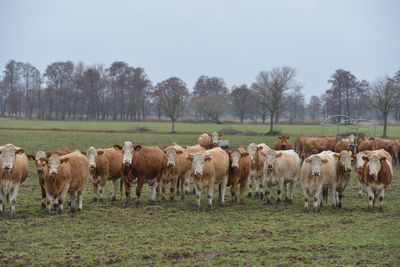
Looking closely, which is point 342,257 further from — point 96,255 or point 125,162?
point 125,162

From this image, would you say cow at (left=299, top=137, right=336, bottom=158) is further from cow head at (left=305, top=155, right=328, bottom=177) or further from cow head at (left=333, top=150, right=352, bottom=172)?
cow head at (left=305, top=155, right=328, bottom=177)

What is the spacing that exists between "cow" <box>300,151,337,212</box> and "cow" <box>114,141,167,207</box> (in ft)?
14.3

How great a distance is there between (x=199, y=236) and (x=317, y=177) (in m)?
4.68

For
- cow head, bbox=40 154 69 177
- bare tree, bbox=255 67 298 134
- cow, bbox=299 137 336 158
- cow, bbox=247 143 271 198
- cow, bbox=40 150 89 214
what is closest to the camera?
cow head, bbox=40 154 69 177

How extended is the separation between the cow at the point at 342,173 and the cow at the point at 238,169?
2.78m

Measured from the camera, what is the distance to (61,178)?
38.0 feet

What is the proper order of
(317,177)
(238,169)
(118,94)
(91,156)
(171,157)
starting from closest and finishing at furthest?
(317,177) < (91,156) < (171,157) < (238,169) < (118,94)

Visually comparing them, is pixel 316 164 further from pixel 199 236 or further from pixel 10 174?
pixel 10 174

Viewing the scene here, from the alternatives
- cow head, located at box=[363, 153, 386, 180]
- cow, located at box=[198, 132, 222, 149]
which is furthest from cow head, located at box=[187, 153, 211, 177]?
cow, located at box=[198, 132, 222, 149]

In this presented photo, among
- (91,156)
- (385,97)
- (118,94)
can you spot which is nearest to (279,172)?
(91,156)

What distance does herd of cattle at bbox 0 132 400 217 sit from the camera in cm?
1167

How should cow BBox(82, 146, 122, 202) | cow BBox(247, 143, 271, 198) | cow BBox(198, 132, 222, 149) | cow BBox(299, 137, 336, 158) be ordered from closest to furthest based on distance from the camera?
cow BBox(82, 146, 122, 202) → cow BBox(247, 143, 271, 198) → cow BBox(198, 132, 222, 149) → cow BBox(299, 137, 336, 158)

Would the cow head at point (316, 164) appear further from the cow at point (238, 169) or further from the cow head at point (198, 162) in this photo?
the cow head at point (198, 162)

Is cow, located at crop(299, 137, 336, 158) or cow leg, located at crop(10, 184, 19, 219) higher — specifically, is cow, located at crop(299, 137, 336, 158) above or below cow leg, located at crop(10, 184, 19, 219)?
above
